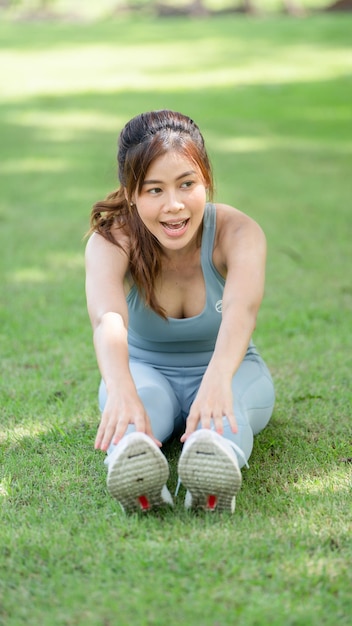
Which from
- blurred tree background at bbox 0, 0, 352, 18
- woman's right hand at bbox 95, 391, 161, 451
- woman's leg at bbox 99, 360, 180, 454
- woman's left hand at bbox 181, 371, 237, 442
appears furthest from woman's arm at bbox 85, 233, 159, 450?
blurred tree background at bbox 0, 0, 352, 18

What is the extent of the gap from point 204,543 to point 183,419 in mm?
784

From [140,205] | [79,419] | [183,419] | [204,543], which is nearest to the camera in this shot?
[204,543]

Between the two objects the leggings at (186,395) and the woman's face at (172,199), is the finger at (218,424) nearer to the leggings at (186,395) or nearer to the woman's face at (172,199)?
the leggings at (186,395)

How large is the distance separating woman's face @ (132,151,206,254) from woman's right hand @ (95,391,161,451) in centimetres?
52

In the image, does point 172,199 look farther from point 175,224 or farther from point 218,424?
point 218,424

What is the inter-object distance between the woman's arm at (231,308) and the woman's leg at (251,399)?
0.17 meters

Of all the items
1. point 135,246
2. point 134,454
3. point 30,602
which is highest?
point 135,246

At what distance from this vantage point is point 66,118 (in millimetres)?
10688

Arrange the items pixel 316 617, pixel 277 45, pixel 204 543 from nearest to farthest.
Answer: pixel 316 617
pixel 204 543
pixel 277 45

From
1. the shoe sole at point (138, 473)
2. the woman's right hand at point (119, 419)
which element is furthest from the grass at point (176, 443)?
the woman's right hand at point (119, 419)

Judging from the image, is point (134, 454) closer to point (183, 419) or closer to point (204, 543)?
point (204, 543)

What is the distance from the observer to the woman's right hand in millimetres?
2369

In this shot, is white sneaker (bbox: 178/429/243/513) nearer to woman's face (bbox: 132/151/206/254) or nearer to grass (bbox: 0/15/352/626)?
grass (bbox: 0/15/352/626)

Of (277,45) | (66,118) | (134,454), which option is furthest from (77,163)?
(277,45)
